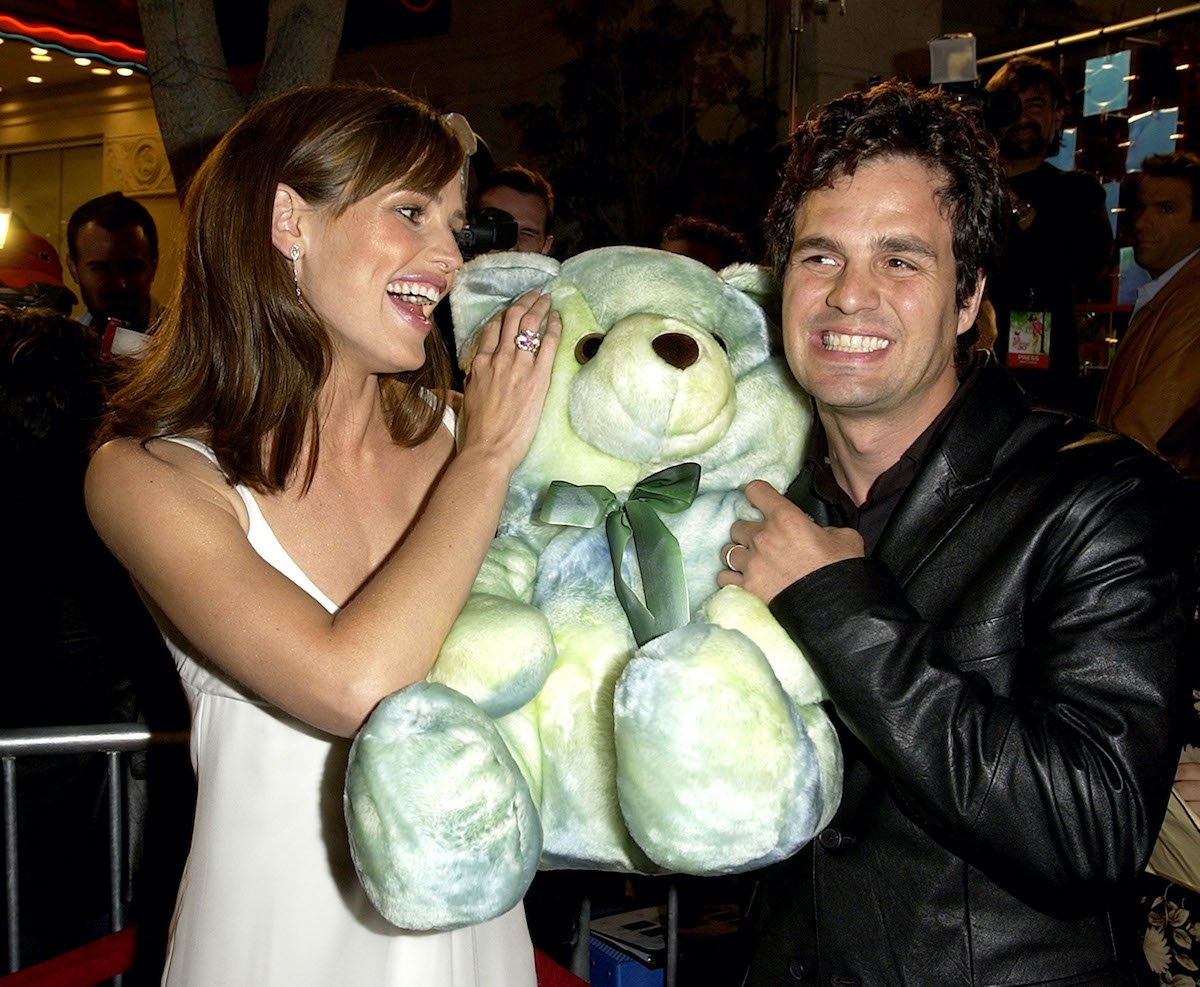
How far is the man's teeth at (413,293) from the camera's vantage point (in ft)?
7.09

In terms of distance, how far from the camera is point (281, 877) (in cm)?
205

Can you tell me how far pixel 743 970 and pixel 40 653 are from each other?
264cm

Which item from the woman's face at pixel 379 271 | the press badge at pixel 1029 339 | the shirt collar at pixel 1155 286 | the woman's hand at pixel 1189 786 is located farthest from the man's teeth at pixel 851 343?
the shirt collar at pixel 1155 286

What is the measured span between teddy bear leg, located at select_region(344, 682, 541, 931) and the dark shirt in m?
0.77

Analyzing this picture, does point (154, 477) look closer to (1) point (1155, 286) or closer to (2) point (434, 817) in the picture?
(2) point (434, 817)

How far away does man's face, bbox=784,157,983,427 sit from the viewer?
6.33ft

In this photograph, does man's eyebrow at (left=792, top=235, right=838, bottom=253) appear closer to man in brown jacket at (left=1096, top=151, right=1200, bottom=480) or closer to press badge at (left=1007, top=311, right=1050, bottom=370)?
man in brown jacket at (left=1096, top=151, right=1200, bottom=480)

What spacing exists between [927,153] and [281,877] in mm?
1633

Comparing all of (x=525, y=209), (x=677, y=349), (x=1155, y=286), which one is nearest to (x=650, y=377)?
(x=677, y=349)

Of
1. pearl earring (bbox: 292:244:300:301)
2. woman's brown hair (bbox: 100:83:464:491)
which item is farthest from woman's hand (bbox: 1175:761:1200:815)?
pearl earring (bbox: 292:244:300:301)

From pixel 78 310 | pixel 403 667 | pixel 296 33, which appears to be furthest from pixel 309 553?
pixel 78 310

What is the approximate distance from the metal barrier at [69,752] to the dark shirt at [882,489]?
171 centimetres

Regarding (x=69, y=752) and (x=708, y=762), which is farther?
(x=69, y=752)

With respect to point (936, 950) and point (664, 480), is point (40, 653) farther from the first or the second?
point (936, 950)
